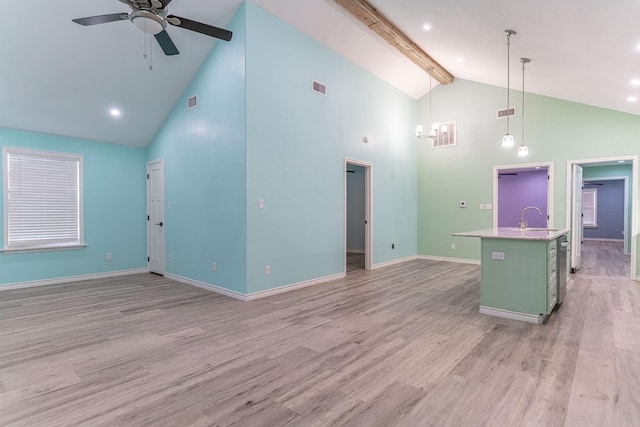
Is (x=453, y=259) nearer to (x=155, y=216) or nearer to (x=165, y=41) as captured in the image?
(x=155, y=216)

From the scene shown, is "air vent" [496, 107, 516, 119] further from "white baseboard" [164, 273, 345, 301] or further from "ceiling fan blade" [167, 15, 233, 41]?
"ceiling fan blade" [167, 15, 233, 41]

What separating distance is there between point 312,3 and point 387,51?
199 centimetres

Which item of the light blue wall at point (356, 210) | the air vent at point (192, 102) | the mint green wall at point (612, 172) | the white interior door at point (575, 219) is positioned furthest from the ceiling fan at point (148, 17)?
the mint green wall at point (612, 172)

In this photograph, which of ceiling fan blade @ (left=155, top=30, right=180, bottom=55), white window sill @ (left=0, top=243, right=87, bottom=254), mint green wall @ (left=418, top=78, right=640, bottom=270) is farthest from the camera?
mint green wall @ (left=418, top=78, right=640, bottom=270)

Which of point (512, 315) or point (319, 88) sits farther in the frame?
point (319, 88)

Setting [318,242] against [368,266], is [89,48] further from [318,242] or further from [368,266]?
[368,266]

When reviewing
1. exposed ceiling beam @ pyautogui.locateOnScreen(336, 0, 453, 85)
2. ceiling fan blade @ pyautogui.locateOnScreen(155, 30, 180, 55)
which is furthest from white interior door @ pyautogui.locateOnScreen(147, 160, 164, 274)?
exposed ceiling beam @ pyautogui.locateOnScreen(336, 0, 453, 85)

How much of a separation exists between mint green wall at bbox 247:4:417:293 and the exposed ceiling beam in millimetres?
755

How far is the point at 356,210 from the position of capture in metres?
9.76

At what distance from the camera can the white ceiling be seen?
3.51m

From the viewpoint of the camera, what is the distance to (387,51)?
19.9ft

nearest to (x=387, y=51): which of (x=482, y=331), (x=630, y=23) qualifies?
(x=630, y=23)

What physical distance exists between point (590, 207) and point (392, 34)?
11.9 m

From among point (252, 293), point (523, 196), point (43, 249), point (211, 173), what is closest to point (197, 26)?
point (211, 173)
